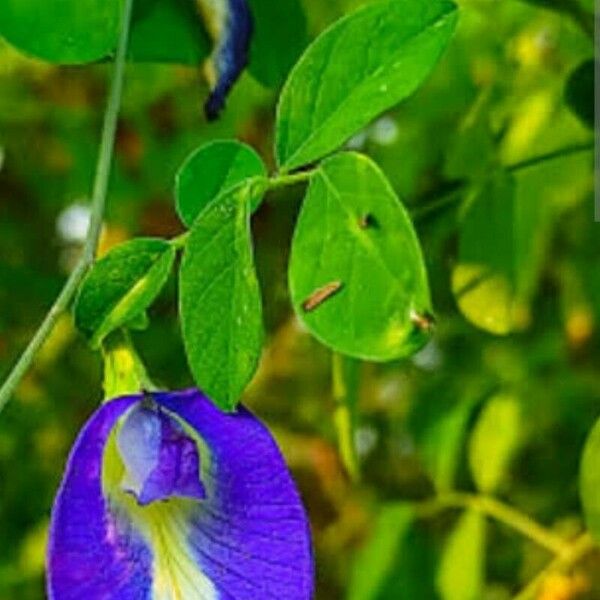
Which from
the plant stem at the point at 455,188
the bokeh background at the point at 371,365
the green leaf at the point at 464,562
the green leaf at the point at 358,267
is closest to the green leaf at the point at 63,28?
the green leaf at the point at 358,267

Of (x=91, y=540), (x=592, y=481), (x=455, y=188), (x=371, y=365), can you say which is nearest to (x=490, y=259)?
(x=455, y=188)

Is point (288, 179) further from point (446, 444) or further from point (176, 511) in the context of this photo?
point (446, 444)

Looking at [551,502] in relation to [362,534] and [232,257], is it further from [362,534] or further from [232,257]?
[232,257]

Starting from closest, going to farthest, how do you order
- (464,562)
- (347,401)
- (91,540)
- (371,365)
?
(91,540), (347,401), (464,562), (371,365)

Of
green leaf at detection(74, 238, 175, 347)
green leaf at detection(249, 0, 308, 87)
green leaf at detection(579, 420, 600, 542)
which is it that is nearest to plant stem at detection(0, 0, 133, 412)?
green leaf at detection(74, 238, 175, 347)

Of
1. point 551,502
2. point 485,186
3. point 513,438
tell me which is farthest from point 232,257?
point 551,502

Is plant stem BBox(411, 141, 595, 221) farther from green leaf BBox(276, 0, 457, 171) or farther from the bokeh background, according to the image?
green leaf BBox(276, 0, 457, 171)
